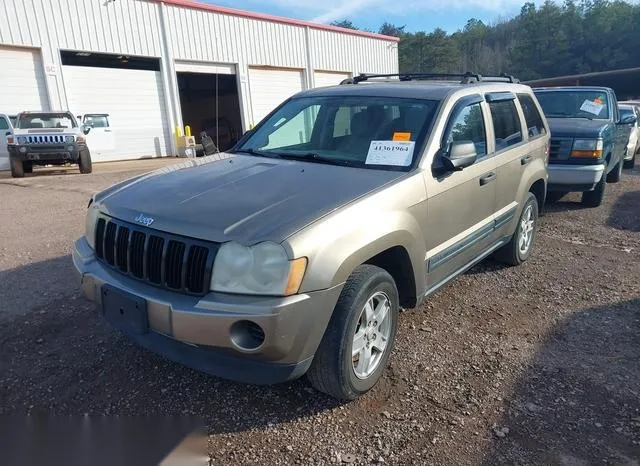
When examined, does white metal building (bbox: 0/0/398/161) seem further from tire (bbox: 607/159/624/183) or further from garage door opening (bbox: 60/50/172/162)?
tire (bbox: 607/159/624/183)

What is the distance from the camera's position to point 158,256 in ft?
8.29

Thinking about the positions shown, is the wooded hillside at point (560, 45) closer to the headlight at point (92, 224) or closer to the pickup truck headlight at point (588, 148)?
the pickup truck headlight at point (588, 148)

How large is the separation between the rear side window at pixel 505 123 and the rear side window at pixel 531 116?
28 cm

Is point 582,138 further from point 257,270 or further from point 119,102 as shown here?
point 119,102

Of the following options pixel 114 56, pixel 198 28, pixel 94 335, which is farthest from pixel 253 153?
pixel 198 28

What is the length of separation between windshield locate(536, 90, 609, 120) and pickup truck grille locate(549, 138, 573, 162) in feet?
4.20

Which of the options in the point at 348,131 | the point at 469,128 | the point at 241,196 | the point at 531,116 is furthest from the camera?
the point at 531,116

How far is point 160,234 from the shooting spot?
254cm

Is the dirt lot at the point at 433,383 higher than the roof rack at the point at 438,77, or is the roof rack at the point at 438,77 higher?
the roof rack at the point at 438,77

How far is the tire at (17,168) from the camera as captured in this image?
12945mm

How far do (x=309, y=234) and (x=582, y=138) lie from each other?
20.5 ft

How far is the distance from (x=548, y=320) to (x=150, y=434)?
3.02m

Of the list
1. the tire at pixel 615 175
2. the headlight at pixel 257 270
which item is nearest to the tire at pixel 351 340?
the headlight at pixel 257 270

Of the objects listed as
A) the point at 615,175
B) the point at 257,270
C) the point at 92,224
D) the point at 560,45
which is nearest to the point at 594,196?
the point at 615,175
